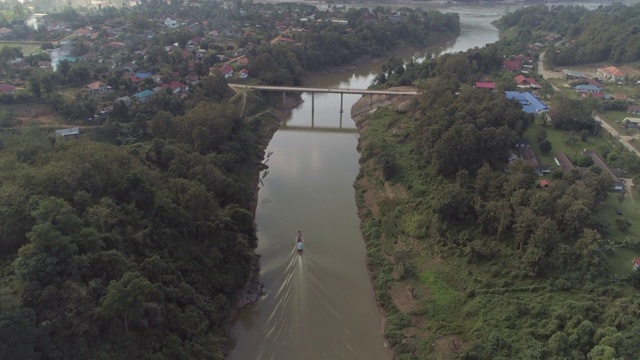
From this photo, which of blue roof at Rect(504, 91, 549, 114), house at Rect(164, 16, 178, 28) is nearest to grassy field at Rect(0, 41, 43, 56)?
house at Rect(164, 16, 178, 28)

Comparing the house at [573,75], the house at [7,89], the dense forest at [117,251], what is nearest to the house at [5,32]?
the house at [7,89]

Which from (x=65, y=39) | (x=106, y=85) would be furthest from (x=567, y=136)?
(x=65, y=39)

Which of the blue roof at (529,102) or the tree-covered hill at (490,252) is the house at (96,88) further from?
the blue roof at (529,102)

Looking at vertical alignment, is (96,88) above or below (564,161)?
above

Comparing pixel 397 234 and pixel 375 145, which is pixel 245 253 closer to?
pixel 397 234

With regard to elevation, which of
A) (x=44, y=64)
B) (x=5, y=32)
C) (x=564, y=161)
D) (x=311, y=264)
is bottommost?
(x=311, y=264)

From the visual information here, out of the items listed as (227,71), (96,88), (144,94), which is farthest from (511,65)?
(96,88)

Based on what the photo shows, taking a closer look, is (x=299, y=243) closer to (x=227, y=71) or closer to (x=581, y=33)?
(x=227, y=71)
